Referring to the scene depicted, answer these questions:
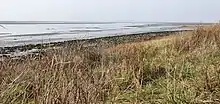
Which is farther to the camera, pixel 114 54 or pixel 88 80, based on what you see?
pixel 114 54

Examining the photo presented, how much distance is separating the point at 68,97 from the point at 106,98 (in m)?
1.02

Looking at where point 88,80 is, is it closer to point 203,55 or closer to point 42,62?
point 42,62

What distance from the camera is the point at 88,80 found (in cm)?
491

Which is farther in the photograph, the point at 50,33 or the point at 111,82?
the point at 50,33

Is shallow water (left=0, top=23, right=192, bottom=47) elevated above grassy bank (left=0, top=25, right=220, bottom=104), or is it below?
below

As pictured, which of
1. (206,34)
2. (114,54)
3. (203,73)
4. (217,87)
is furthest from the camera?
(206,34)

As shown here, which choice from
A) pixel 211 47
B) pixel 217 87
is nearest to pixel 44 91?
pixel 217 87

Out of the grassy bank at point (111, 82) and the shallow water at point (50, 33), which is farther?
the shallow water at point (50, 33)

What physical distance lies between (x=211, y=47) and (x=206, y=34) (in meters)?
1.91

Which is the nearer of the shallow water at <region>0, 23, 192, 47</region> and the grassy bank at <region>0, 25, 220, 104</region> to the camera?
the grassy bank at <region>0, 25, 220, 104</region>

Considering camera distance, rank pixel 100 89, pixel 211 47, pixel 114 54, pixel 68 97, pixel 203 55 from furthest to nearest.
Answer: pixel 114 54 → pixel 211 47 → pixel 203 55 → pixel 100 89 → pixel 68 97

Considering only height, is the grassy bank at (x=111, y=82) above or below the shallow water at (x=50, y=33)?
above

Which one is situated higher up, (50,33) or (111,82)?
(111,82)

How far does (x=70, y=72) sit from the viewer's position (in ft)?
17.5
